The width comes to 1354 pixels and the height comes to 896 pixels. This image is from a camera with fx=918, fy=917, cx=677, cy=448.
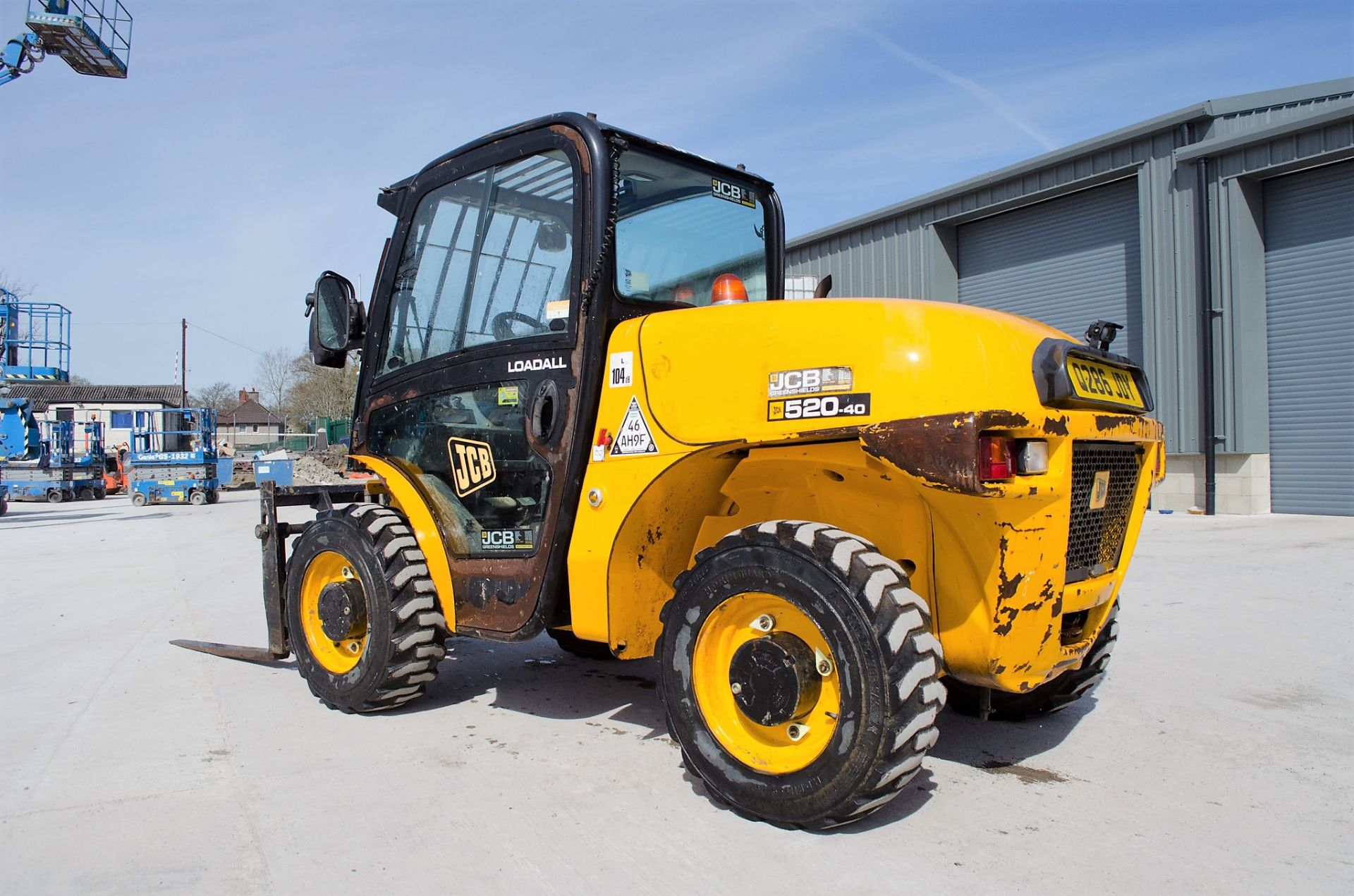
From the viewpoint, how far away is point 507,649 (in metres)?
6.12

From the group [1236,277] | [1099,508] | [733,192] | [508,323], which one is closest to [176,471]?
[508,323]

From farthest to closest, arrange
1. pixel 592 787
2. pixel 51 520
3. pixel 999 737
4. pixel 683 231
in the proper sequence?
pixel 51 520, pixel 683 231, pixel 999 737, pixel 592 787

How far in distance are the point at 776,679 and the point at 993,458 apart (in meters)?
1.03

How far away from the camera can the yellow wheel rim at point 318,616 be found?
4.78 metres

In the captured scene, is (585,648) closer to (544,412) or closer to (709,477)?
(544,412)

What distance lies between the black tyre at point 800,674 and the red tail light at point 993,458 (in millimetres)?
440

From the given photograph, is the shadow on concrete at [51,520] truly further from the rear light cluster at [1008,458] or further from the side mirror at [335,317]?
the rear light cluster at [1008,458]

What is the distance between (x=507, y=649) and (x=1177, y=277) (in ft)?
42.0

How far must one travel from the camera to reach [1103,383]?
325 centimetres

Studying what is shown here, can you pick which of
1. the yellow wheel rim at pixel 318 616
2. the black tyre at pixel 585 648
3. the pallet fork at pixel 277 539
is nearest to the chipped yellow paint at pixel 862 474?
the yellow wheel rim at pixel 318 616

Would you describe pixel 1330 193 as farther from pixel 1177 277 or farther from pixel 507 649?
pixel 507 649

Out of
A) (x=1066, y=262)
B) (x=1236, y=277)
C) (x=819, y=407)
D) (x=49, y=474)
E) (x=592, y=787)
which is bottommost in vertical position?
(x=592, y=787)

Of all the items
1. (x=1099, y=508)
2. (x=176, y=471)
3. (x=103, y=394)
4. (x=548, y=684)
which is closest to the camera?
(x=1099, y=508)

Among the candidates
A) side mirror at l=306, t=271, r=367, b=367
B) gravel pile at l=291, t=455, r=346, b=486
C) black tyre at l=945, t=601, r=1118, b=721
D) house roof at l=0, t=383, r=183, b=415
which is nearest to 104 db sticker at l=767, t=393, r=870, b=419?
black tyre at l=945, t=601, r=1118, b=721
